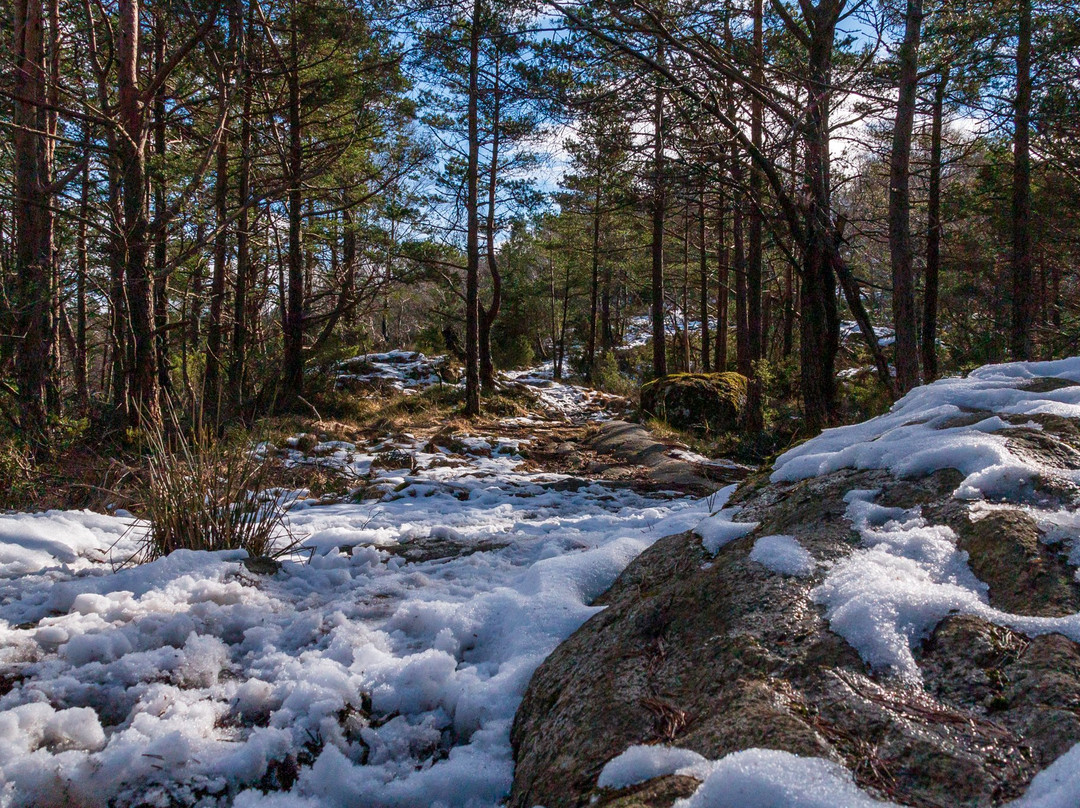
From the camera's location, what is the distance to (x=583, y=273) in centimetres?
2580

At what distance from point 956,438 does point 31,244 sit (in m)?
7.95

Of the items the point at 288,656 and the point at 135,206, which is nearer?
the point at 288,656

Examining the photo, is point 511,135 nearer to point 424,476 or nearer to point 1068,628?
point 424,476

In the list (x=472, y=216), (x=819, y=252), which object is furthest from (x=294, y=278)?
(x=819, y=252)

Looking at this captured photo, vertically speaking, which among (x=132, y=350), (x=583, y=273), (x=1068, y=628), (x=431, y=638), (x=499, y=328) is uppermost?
(x=583, y=273)

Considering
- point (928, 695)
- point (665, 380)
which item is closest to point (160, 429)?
point (928, 695)

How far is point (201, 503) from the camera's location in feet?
8.46

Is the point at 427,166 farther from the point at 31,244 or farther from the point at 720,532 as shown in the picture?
the point at 720,532

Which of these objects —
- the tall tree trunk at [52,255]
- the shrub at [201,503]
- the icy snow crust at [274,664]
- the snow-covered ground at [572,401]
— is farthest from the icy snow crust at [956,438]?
the snow-covered ground at [572,401]

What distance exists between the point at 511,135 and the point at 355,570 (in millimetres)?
13160

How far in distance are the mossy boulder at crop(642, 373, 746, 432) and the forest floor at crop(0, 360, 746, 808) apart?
7.09 metres

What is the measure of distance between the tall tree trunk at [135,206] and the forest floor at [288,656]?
293cm

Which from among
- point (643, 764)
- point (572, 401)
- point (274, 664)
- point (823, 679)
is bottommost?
point (274, 664)

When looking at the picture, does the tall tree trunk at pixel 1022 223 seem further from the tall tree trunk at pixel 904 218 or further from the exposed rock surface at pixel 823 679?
the exposed rock surface at pixel 823 679
